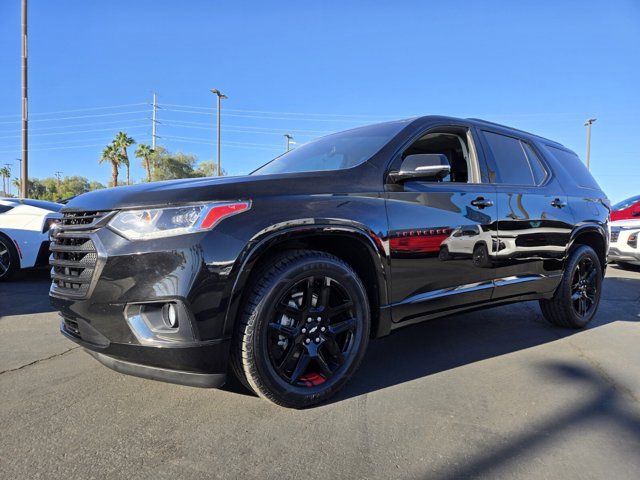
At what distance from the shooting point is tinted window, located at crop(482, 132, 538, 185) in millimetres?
3709

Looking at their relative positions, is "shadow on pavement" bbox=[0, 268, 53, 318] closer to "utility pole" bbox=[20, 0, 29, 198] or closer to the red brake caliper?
the red brake caliper

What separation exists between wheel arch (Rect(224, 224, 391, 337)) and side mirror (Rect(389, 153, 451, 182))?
460mm

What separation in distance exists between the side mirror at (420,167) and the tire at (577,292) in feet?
7.29

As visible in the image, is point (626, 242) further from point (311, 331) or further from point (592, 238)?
point (311, 331)

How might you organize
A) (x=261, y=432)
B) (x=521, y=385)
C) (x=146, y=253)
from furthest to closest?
(x=521, y=385)
(x=261, y=432)
(x=146, y=253)

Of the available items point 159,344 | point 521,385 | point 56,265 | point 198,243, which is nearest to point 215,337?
point 159,344

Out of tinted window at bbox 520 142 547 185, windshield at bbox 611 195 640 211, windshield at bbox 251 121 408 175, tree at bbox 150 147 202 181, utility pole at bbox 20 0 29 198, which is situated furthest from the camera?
tree at bbox 150 147 202 181

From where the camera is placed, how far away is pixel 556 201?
397 centimetres

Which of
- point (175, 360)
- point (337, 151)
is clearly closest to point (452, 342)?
point (337, 151)

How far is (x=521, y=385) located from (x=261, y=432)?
1766 millimetres

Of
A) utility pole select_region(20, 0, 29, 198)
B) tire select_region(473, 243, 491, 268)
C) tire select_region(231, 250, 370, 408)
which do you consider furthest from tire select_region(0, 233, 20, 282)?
utility pole select_region(20, 0, 29, 198)

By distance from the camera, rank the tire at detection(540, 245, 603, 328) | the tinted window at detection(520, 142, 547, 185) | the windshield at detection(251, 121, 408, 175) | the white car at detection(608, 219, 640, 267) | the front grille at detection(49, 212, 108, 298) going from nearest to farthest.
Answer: the front grille at detection(49, 212, 108, 298), the windshield at detection(251, 121, 408, 175), the tinted window at detection(520, 142, 547, 185), the tire at detection(540, 245, 603, 328), the white car at detection(608, 219, 640, 267)

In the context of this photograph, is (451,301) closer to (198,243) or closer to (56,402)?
(198,243)

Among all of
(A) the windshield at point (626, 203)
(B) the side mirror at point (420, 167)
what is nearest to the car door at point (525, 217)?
(B) the side mirror at point (420, 167)
